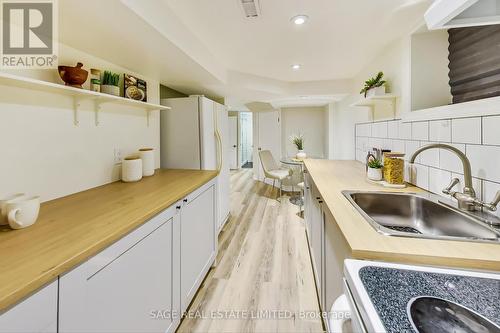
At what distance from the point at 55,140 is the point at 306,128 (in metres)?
5.24

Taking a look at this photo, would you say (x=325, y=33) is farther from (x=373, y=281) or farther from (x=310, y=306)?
(x=310, y=306)

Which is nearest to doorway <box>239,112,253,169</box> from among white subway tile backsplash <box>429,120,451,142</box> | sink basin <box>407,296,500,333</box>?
white subway tile backsplash <box>429,120,451,142</box>

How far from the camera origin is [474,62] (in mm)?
1301

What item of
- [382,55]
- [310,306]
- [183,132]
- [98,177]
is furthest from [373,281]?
[382,55]

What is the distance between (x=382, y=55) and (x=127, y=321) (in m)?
3.09

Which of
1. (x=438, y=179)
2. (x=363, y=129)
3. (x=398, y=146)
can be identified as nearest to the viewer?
(x=438, y=179)

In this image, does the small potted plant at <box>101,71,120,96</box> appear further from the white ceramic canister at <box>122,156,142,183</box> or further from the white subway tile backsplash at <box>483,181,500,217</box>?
the white subway tile backsplash at <box>483,181,500,217</box>

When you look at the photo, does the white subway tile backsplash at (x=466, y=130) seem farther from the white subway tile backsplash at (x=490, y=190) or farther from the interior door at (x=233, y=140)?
the interior door at (x=233, y=140)

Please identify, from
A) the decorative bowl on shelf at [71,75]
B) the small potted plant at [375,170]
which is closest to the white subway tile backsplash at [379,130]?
the small potted plant at [375,170]

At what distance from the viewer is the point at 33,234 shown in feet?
2.78

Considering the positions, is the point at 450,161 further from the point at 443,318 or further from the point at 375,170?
the point at 443,318

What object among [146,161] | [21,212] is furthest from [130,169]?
[21,212]

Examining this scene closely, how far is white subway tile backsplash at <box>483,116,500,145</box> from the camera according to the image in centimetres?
96

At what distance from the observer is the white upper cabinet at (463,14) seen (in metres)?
0.67
